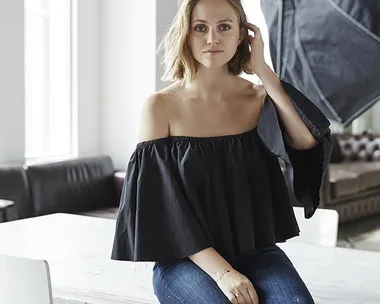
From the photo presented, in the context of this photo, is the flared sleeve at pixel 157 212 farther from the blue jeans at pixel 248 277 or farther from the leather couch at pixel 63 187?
the leather couch at pixel 63 187

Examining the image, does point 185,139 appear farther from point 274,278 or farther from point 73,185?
point 73,185

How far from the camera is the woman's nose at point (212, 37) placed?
1765 mm

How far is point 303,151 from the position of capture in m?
1.84

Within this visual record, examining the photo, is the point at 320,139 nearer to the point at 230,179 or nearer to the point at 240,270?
the point at 230,179

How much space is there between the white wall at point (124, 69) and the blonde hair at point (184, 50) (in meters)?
4.45

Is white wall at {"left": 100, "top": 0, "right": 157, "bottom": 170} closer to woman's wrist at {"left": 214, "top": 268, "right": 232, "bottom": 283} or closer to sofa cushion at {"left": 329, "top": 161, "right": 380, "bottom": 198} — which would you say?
sofa cushion at {"left": 329, "top": 161, "right": 380, "bottom": 198}

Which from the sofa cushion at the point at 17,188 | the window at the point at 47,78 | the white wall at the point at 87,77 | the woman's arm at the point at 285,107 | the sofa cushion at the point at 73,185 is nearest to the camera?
the woman's arm at the point at 285,107

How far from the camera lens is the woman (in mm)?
1759

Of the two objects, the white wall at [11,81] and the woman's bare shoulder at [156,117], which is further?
the white wall at [11,81]

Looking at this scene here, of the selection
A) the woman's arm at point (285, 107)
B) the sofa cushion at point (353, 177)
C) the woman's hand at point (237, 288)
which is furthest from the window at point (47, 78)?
the woman's hand at point (237, 288)

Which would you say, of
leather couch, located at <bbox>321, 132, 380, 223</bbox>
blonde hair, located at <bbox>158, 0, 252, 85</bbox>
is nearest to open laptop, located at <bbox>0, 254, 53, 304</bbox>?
blonde hair, located at <bbox>158, 0, 252, 85</bbox>

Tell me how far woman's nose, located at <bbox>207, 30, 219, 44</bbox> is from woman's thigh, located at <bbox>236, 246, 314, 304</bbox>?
496 mm

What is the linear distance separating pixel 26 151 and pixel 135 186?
433 cm

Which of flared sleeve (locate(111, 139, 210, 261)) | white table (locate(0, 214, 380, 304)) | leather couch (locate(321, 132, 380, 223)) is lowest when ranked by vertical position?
leather couch (locate(321, 132, 380, 223))
